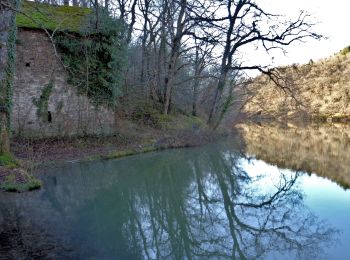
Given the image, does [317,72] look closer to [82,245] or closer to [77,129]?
[77,129]

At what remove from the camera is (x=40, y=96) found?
1467 cm

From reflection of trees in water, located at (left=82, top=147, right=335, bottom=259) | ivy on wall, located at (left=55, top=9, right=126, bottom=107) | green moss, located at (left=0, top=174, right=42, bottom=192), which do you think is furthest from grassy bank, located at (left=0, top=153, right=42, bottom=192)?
ivy on wall, located at (left=55, top=9, right=126, bottom=107)

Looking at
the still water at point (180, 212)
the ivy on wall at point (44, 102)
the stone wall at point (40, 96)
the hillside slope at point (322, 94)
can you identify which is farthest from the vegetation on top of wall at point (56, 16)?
the hillside slope at point (322, 94)

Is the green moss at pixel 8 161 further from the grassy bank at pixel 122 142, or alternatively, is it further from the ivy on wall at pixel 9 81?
the ivy on wall at pixel 9 81

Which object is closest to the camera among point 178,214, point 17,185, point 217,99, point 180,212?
point 178,214

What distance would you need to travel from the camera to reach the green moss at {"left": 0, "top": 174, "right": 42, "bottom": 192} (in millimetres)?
8797

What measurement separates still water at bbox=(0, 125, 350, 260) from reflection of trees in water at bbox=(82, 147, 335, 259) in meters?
0.02

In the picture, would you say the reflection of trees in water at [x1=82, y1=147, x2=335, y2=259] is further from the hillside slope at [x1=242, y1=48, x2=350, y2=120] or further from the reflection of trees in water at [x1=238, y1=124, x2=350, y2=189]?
the hillside slope at [x1=242, y1=48, x2=350, y2=120]

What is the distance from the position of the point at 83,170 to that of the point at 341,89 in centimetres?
3389

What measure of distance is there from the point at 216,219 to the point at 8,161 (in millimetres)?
5652

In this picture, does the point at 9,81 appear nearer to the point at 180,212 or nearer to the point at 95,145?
the point at 95,145

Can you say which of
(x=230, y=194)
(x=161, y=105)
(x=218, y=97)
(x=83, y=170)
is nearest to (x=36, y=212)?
(x=83, y=170)

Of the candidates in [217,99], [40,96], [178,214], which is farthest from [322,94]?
[178,214]

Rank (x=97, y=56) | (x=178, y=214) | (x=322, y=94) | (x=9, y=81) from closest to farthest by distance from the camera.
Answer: (x=178, y=214), (x=9, y=81), (x=97, y=56), (x=322, y=94)
